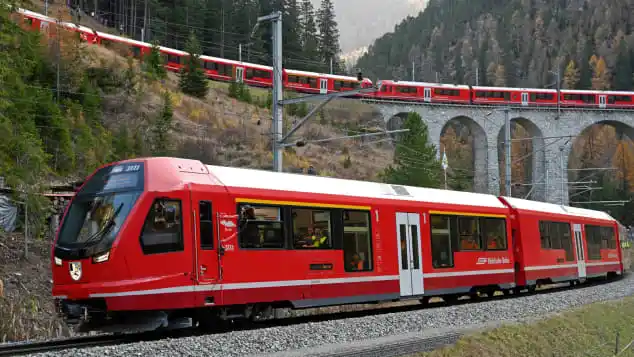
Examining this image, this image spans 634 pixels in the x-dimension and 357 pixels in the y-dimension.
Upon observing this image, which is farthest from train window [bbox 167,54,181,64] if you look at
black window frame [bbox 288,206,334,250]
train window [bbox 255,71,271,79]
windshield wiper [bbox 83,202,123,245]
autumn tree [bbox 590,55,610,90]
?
autumn tree [bbox 590,55,610,90]

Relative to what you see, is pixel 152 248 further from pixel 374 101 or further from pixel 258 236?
pixel 374 101

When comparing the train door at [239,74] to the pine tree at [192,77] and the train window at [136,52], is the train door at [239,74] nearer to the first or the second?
the pine tree at [192,77]

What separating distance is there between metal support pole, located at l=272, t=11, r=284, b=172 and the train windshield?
7125mm

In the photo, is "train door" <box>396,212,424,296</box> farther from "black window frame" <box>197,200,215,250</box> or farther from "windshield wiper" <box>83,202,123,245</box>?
"windshield wiper" <box>83,202,123,245</box>

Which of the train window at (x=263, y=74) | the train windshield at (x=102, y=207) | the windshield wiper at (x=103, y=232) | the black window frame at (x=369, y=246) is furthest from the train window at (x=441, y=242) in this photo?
the train window at (x=263, y=74)

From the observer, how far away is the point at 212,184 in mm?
11664

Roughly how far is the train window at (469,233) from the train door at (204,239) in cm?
845

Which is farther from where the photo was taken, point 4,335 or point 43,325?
point 43,325

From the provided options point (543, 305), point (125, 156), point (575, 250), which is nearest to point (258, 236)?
point (543, 305)

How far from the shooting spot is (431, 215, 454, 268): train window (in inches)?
670

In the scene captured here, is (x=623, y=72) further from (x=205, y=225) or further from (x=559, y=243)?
(x=205, y=225)

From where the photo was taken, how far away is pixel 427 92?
69938 millimetres

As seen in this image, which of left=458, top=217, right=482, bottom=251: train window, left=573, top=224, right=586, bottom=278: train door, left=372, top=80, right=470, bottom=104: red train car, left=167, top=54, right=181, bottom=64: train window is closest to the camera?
left=458, top=217, right=482, bottom=251: train window

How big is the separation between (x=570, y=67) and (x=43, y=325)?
459ft
